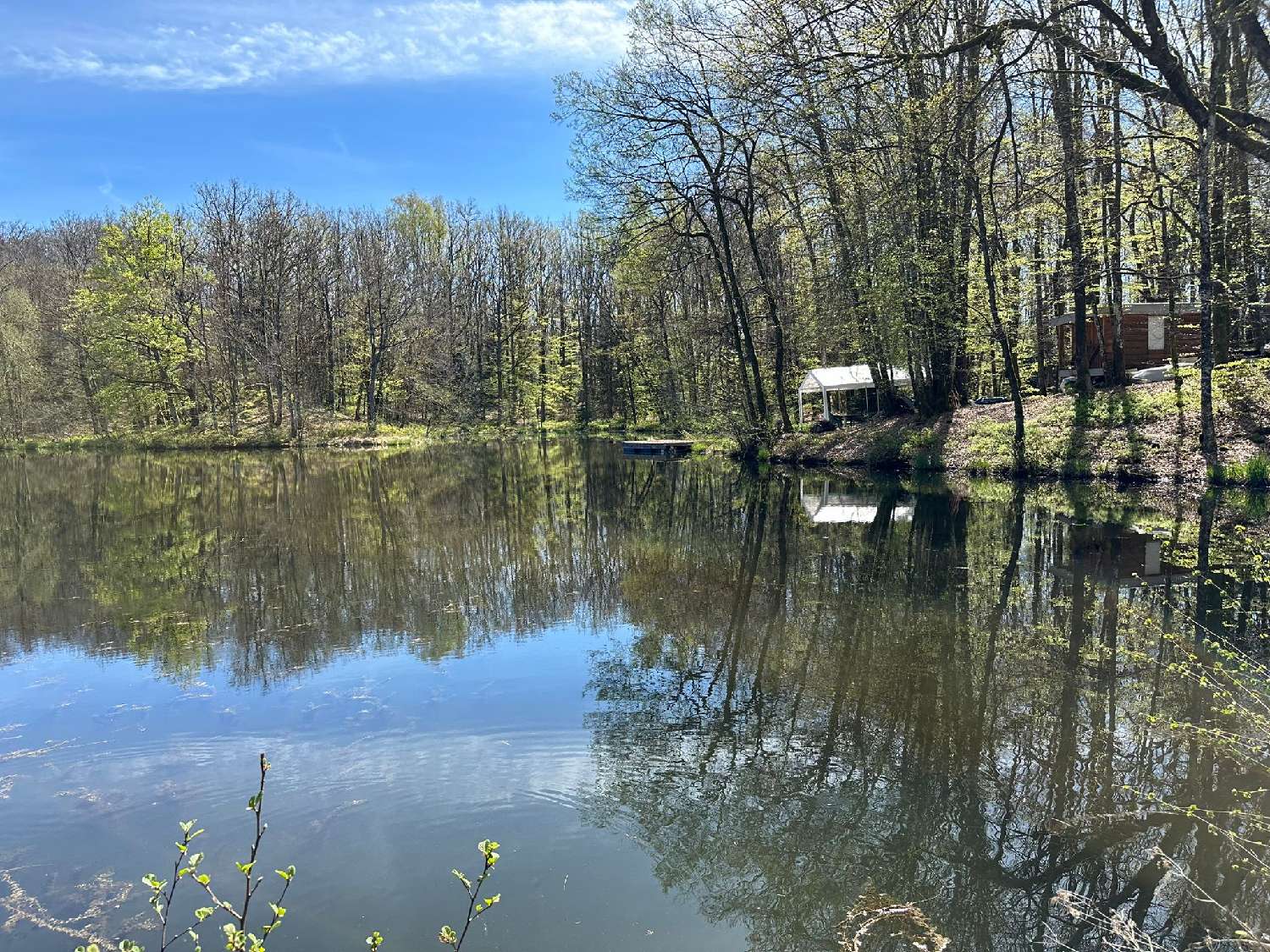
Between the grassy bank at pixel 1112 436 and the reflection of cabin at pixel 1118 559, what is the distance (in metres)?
4.95

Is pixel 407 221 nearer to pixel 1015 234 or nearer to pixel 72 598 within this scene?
pixel 1015 234

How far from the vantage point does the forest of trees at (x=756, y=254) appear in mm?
8234

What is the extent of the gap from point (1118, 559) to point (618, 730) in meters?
7.79

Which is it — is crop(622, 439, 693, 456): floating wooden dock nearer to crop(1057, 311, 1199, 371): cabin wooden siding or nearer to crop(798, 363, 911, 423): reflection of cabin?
crop(798, 363, 911, 423): reflection of cabin

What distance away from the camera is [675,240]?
89.0 feet

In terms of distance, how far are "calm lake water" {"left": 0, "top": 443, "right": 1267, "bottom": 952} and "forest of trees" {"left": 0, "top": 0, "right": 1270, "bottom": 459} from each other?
13.8 feet

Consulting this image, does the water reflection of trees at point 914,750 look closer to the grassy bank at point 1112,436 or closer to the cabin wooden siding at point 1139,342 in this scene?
the grassy bank at point 1112,436

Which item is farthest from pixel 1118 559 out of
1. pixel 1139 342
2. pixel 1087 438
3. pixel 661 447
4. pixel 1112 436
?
pixel 661 447

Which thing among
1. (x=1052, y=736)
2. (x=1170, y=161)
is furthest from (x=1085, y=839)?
(x=1170, y=161)

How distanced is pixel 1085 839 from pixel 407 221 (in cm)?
5816

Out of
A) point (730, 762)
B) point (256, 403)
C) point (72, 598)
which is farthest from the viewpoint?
point (256, 403)

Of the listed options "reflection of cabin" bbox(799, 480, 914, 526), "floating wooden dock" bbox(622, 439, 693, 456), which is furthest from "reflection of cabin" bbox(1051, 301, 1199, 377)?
"floating wooden dock" bbox(622, 439, 693, 456)

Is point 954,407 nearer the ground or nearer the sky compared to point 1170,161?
nearer the ground

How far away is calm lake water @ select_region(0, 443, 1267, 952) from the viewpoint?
3.91 metres
